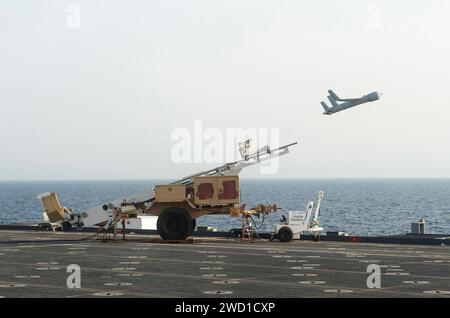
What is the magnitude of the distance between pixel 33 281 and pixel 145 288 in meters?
4.46

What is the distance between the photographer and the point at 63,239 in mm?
51781

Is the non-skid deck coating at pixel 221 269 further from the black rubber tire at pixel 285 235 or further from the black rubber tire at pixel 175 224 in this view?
the black rubber tire at pixel 175 224

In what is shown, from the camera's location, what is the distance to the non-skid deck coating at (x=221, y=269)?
2536cm

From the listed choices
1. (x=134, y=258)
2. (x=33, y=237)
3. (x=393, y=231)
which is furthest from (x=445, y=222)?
(x=134, y=258)

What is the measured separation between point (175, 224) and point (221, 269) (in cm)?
1661

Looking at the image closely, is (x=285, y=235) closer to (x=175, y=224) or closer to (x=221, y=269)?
(x=175, y=224)

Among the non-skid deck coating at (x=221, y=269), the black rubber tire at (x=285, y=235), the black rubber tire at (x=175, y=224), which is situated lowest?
the non-skid deck coating at (x=221, y=269)

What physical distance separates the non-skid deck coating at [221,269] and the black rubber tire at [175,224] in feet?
4.68

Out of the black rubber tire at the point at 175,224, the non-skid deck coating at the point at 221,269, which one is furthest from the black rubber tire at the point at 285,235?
the black rubber tire at the point at 175,224

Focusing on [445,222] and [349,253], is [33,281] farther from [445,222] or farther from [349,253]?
[445,222]

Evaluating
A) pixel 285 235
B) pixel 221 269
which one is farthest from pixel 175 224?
pixel 221 269

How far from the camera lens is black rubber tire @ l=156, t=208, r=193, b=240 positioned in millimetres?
48594

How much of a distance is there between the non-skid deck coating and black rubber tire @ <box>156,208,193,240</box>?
56.2 inches

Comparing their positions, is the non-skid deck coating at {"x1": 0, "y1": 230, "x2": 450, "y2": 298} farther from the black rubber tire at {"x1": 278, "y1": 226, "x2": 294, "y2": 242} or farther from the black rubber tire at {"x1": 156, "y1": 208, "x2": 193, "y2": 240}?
the black rubber tire at {"x1": 156, "y1": 208, "x2": 193, "y2": 240}
